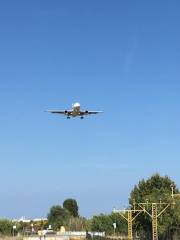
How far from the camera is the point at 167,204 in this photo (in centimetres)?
6188

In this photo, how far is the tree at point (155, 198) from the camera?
62719 mm

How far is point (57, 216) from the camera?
140 metres

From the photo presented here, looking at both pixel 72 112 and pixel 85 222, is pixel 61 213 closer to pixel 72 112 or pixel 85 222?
pixel 85 222

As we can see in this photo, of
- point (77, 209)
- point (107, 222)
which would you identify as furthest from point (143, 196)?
point (77, 209)

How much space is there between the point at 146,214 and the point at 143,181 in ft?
32.4

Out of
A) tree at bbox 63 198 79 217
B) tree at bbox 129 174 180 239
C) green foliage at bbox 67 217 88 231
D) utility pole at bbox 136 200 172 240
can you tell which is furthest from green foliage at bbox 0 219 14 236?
utility pole at bbox 136 200 172 240

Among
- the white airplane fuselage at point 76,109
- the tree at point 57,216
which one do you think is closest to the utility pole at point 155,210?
the white airplane fuselage at point 76,109

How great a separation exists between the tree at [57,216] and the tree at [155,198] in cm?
6317

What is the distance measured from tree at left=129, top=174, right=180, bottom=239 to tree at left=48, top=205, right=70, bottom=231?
63174 millimetres

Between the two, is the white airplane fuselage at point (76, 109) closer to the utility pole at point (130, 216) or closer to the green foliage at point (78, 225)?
the utility pole at point (130, 216)

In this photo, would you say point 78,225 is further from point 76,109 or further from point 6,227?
point 76,109

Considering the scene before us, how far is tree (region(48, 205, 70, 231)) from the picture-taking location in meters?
136

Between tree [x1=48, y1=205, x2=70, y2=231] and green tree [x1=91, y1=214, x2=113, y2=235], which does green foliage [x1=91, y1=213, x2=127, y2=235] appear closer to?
green tree [x1=91, y1=214, x2=113, y2=235]

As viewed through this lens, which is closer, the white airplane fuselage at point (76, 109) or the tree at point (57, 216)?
the white airplane fuselage at point (76, 109)
